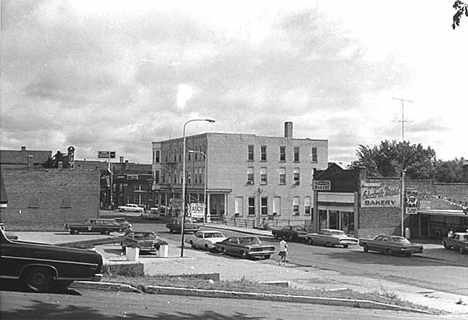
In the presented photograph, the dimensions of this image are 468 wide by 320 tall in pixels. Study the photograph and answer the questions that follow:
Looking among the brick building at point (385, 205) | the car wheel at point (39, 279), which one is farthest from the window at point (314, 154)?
the car wheel at point (39, 279)

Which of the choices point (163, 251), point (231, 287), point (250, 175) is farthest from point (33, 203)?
point (250, 175)

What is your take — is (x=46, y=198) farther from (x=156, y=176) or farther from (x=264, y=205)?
(x=156, y=176)

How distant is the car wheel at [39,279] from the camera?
753 centimetres

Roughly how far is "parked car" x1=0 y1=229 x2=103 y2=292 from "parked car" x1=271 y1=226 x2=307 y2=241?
3290cm

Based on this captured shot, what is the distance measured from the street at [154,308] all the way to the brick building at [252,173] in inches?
1976

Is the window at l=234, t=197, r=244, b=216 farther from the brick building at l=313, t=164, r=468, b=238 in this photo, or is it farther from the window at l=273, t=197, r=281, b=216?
the brick building at l=313, t=164, r=468, b=238

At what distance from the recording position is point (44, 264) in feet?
25.3

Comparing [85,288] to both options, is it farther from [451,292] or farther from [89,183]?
[451,292]

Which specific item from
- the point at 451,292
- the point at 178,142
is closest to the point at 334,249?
the point at 451,292

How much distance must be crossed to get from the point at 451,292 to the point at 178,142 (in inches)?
2023

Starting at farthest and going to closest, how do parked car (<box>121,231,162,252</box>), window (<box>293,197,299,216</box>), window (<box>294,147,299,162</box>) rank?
window (<box>294,147,299,162</box>), window (<box>293,197,299,216</box>), parked car (<box>121,231,162,252</box>)

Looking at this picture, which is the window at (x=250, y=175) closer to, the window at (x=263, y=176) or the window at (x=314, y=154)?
the window at (x=263, y=176)

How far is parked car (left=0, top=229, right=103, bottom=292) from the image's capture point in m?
7.14

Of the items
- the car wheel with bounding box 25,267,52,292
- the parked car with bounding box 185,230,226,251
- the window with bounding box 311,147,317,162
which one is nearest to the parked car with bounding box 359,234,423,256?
the parked car with bounding box 185,230,226,251
